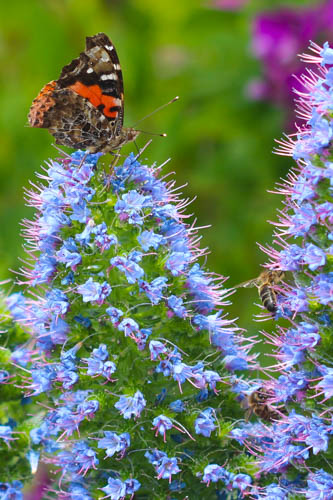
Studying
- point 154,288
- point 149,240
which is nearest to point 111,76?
point 149,240

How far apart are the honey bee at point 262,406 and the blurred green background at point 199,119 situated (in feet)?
13.0

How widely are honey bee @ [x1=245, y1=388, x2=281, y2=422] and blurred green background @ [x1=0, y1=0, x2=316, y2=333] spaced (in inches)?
156

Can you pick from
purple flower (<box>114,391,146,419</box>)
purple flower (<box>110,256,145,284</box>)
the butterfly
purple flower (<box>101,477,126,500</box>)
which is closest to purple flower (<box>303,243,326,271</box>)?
purple flower (<box>110,256,145,284</box>)

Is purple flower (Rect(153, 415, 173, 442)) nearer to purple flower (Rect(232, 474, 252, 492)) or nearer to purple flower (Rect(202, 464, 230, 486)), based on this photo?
purple flower (Rect(202, 464, 230, 486))

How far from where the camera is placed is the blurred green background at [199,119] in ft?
30.6

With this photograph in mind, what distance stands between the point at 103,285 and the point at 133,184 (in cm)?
72

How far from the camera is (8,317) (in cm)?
561

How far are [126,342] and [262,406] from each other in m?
0.87

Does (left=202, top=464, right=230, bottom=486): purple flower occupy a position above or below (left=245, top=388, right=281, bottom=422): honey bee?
below

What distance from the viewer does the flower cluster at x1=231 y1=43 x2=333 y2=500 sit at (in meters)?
4.22

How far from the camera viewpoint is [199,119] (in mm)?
9508

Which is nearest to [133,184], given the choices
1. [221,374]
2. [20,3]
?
[221,374]

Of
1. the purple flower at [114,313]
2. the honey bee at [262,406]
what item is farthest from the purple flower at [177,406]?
the purple flower at [114,313]

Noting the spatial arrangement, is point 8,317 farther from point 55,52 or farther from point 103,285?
point 55,52
